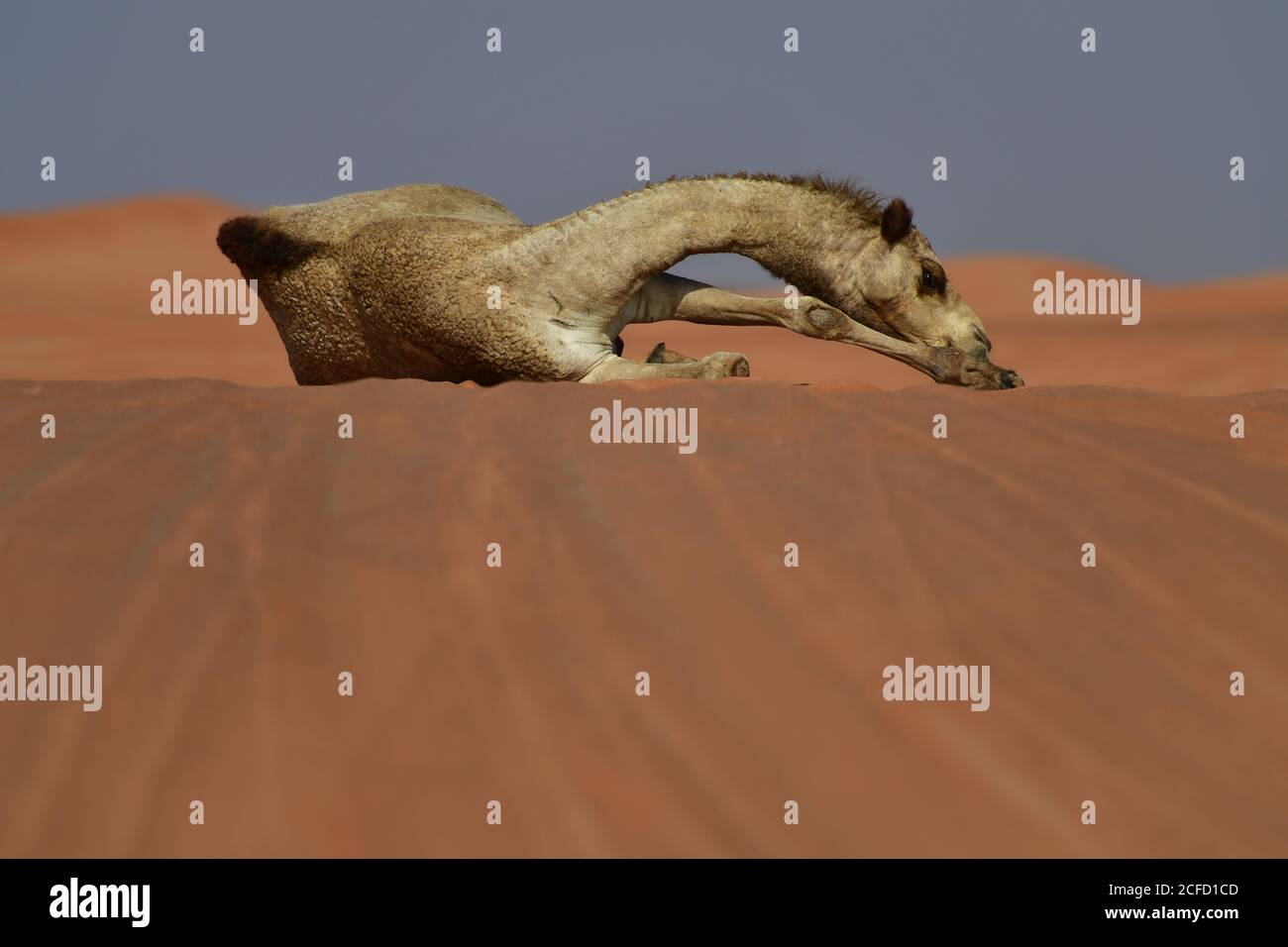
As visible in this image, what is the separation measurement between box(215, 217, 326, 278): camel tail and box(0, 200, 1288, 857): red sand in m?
2.21

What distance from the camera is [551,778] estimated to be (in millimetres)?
4137

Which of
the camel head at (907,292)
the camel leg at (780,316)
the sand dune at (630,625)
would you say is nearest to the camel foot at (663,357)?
the camel leg at (780,316)

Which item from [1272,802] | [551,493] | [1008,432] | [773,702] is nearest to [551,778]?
[773,702]

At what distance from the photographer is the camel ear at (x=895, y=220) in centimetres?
896

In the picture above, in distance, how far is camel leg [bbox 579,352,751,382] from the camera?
7.56m

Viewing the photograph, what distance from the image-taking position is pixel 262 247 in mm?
8758

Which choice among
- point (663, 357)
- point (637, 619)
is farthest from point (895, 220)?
point (637, 619)

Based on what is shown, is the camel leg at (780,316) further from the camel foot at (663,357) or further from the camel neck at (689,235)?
the camel neck at (689,235)

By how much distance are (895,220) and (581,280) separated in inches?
82.8

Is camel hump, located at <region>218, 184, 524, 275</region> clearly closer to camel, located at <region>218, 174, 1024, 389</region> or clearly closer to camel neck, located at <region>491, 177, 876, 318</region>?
camel, located at <region>218, 174, 1024, 389</region>

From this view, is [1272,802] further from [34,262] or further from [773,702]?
[34,262]

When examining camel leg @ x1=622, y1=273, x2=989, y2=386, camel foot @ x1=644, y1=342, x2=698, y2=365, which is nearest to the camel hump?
camel leg @ x1=622, y1=273, x2=989, y2=386

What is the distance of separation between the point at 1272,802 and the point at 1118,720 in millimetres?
495

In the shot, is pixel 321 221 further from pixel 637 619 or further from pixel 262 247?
pixel 637 619
